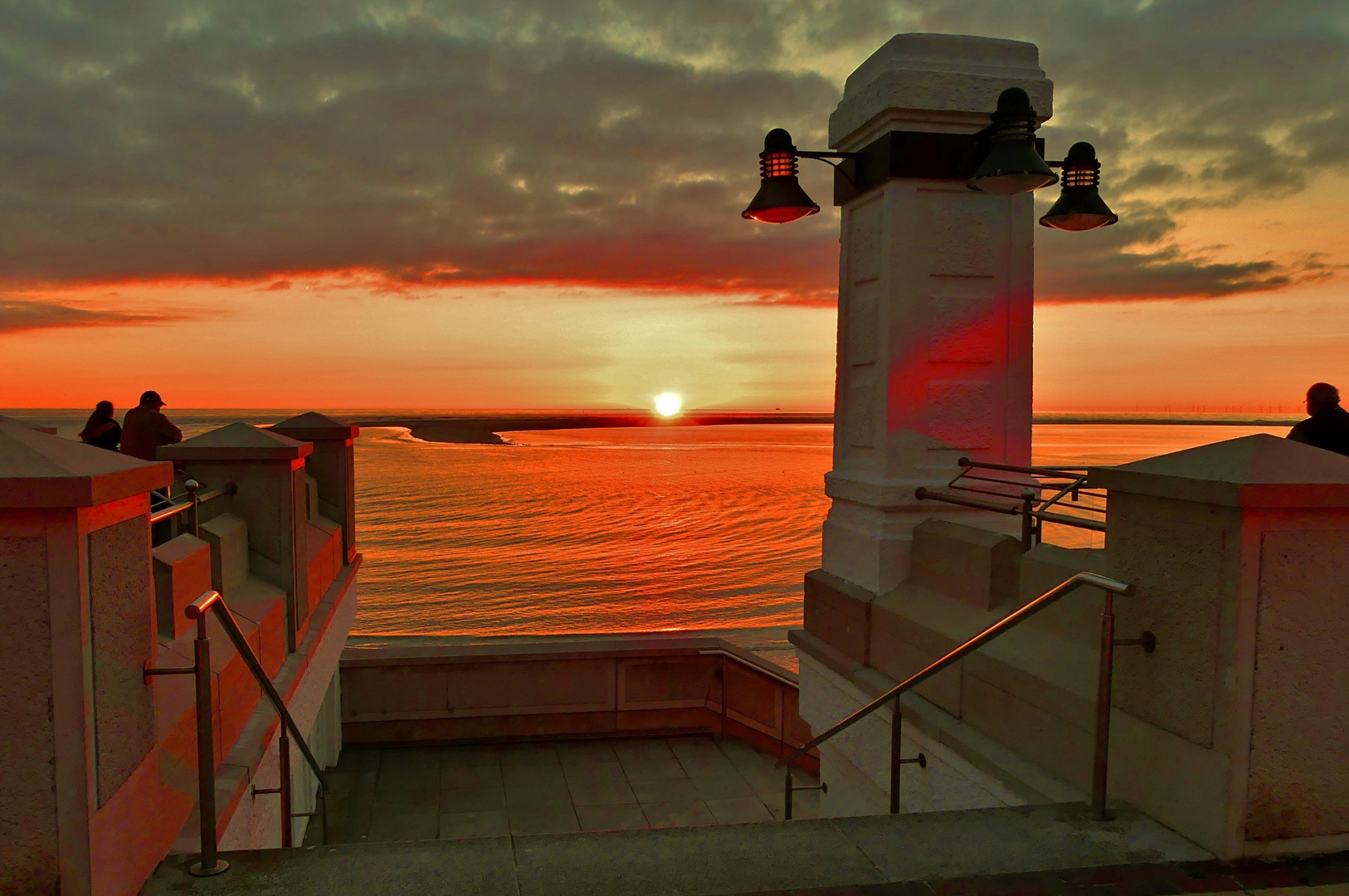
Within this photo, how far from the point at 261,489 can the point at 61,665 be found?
12.2 ft

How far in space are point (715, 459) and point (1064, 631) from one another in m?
51.3

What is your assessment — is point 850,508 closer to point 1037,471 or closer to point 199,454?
point 1037,471

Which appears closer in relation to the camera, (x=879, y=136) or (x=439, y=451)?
(x=879, y=136)

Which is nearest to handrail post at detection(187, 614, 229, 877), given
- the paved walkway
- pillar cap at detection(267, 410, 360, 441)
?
the paved walkway

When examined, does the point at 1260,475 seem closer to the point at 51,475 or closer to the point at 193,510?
the point at 51,475

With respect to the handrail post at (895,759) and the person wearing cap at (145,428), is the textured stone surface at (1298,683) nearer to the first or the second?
the handrail post at (895,759)

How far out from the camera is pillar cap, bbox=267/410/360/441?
8508 millimetres

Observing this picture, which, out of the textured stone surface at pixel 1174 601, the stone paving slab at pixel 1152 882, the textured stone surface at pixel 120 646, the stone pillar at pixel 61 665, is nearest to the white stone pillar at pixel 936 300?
the textured stone surface at pixel 1174 601

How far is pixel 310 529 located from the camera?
25.8 feet

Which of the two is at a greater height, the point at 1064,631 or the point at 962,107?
the point at 962,107

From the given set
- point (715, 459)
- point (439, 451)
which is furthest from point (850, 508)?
point (439, 451)

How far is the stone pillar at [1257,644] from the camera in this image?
9.39 feet

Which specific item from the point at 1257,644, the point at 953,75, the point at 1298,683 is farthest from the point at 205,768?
the point at 953,75

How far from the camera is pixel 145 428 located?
26.9 ft
